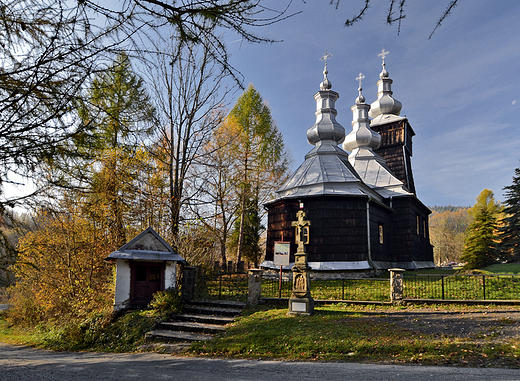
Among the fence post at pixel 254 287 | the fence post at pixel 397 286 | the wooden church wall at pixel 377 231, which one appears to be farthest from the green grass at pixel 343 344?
the wooden church wall at pixel 377 231

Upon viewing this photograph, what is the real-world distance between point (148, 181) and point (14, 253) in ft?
33.1

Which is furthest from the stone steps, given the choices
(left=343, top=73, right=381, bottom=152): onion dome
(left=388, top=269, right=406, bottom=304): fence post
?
(left=343, top=73, right=381, bottom=152): onion dome

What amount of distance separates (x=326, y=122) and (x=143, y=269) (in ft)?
50.9

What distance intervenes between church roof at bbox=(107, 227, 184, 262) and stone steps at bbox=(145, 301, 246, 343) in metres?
1.70

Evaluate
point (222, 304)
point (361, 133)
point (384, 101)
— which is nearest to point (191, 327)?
point (222, 304)

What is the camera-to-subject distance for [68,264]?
39.1 feet

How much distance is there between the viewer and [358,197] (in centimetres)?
1808

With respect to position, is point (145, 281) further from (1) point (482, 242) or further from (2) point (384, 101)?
(1) point (482, 242)

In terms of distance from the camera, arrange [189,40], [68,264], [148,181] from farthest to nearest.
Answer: [148,181], [68,264], [189,40]

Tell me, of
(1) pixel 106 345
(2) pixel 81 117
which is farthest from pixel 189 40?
(1) pixel 106 345

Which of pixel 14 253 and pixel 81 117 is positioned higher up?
pixel 81 117

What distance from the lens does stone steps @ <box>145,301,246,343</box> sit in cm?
872

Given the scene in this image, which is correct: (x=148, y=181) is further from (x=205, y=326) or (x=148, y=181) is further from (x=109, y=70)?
(x=109, y=70)

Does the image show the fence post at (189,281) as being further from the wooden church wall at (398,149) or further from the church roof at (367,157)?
the wooden church wall at (398,149)
